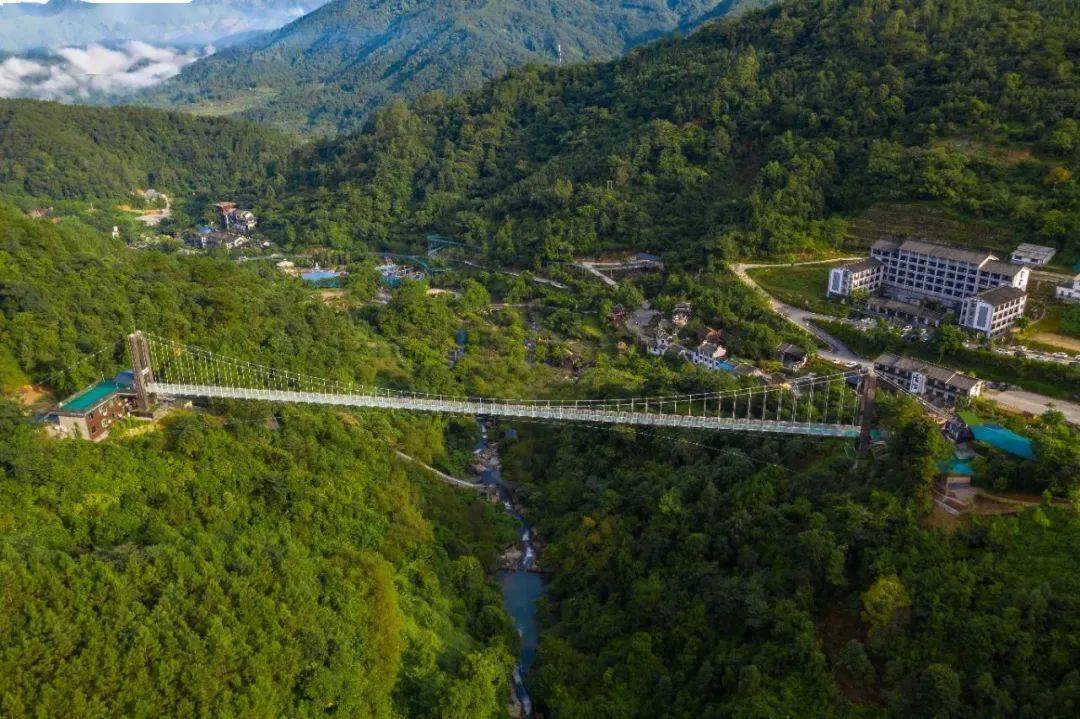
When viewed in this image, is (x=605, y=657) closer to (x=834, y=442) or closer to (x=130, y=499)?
(x=834, y=442)

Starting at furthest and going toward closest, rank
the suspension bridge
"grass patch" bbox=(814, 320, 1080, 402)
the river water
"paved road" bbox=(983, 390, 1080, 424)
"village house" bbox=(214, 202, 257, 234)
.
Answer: "village house" bbox=(214, 202, 257, 234), "grass patch" bbox=(814, 320, 1080, 402), "paved road" bbox=(983, 390, 1080, 424), the suspension bridge, the river water

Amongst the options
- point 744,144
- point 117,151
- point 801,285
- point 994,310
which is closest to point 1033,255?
point 994,310

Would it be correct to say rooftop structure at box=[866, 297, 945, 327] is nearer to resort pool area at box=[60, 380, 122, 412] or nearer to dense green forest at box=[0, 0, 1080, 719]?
dense green forest at box=[0, 0, 1080, 719]

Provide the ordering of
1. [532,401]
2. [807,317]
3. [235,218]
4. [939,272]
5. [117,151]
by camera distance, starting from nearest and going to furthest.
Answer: [532,401] → [939,272] → [807,317] → [235,218] → [117,151]

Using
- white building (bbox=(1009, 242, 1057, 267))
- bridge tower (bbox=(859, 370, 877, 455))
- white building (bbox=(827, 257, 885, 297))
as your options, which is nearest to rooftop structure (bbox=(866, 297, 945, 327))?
white building (bbox=(827, 257, 885, 297))

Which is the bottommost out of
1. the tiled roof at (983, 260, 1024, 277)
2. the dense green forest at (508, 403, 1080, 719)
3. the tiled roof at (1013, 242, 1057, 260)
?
the dense green forest at (508, 403, 1080, 719)

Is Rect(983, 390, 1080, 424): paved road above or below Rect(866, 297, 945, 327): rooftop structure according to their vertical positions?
below

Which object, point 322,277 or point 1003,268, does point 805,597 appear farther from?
point 322,277
